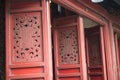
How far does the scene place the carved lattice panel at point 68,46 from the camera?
406cm

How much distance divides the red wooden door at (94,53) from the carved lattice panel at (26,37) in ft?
7.30

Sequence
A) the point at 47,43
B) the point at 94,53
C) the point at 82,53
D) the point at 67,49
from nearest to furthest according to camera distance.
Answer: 1. the point at 47,43
2. the point at 82,53
3. the point at 67,49
4. the point at 94,53

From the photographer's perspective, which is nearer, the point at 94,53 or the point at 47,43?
the point at 47,43

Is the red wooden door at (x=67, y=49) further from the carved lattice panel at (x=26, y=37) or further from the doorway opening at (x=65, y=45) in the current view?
the carved lattice panel at (x=26, y=37)

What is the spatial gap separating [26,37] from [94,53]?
95.8 inches

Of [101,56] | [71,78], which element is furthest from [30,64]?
[101,56]

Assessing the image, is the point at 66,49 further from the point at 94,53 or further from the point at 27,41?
the point at 27,41

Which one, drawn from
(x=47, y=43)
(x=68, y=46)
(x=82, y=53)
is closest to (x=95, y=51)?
(x=68, y=46)

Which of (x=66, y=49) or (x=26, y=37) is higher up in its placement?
(x=26, y=37)

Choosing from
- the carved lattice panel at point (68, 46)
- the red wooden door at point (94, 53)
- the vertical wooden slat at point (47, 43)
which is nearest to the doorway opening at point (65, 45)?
Answer: the carved lattice panel at point (68, 46)

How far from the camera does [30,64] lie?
283cm

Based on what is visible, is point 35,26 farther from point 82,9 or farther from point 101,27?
point 101,27

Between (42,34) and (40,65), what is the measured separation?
34 cm

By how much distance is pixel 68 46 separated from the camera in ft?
13.7
